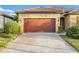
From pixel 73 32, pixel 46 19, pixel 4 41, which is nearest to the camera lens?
pixel 4 41

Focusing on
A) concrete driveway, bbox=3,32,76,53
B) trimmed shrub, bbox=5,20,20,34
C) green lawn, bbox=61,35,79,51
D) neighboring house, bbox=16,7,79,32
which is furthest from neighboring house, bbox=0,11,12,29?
green lawn, bbox=61,35,79,51

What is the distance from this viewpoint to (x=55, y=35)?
11.5 metres

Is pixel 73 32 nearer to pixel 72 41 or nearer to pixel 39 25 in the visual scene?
pixel 72 41

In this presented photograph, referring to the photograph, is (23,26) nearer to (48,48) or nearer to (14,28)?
(14,28)

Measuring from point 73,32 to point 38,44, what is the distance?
141cm

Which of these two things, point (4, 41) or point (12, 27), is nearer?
point (4, 41)

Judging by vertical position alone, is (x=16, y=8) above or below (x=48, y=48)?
above

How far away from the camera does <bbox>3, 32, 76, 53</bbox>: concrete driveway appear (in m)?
10.7

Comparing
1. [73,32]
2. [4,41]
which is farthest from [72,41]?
[4,41]

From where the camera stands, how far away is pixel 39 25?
11.8 metres
